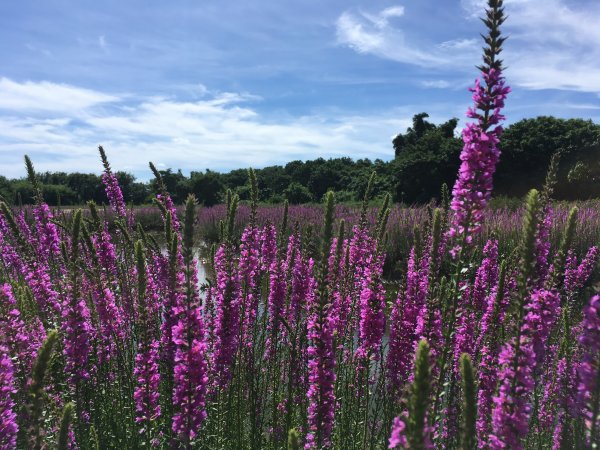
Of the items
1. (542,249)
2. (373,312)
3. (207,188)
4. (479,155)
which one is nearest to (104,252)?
(373,312)

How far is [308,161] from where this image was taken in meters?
44.4

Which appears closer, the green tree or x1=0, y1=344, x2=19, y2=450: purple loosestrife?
x1=0, y1=344, x2=19, y2=450: purple loosestrife

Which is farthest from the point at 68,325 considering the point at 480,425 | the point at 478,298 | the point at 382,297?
the point at 478,298

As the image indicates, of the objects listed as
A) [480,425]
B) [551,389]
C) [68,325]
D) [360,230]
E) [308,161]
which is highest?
[308,161]

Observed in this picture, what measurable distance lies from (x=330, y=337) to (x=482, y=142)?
144 centimetres

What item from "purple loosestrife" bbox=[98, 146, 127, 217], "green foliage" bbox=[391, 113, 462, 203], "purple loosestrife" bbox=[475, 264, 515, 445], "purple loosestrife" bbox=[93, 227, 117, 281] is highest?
"green foliage" bbox=[391, 113, 462, 203]

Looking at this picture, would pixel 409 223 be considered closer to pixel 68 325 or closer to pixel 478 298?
pixel 478 298

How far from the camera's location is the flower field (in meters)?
1.92

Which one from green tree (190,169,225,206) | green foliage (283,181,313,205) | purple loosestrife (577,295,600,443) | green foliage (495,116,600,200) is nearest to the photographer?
purple loosestrife (577,295,600,443)

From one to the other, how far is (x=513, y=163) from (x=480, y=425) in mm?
28159

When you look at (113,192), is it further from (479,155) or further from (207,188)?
(207,188)

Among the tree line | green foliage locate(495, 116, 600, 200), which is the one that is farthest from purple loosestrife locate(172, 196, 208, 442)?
green foliage locate(495, 116, 600, 200)

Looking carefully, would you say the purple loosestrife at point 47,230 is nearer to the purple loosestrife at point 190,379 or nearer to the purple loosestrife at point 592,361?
the purple loosestrife at point 190,379

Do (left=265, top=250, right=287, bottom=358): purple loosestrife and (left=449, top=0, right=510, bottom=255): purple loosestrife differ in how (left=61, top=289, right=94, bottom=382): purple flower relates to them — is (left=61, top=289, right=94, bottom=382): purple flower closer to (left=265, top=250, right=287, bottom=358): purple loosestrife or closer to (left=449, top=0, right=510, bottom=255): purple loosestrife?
(left=265, top=250, right=287, bottom=358): purple loosestrife
